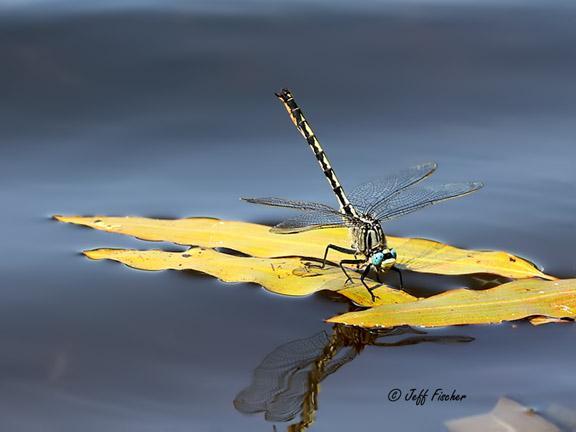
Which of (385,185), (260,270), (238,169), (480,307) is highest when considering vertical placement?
(238,169)

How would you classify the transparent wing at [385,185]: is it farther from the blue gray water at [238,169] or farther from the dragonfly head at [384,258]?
the dragonfly head at [384,258]

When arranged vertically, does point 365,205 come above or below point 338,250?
above

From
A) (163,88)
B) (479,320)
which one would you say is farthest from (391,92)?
(479,320)

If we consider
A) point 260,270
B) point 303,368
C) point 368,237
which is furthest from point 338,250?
point 303,368

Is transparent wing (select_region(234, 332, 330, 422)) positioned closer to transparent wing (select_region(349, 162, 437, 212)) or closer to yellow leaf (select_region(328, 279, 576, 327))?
yellow leaf (select_region(328, 279, 576, 327))

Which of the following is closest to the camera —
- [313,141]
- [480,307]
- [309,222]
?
[480,307]

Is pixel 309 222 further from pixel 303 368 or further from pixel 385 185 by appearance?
pixel 303 368

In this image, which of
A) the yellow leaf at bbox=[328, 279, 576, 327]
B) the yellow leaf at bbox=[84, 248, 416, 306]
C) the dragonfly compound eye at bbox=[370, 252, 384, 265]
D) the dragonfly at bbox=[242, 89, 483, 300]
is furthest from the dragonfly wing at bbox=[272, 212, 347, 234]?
the yellow leaf at bbox=[328, 279, 576, 327]

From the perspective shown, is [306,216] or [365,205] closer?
[306,216]
